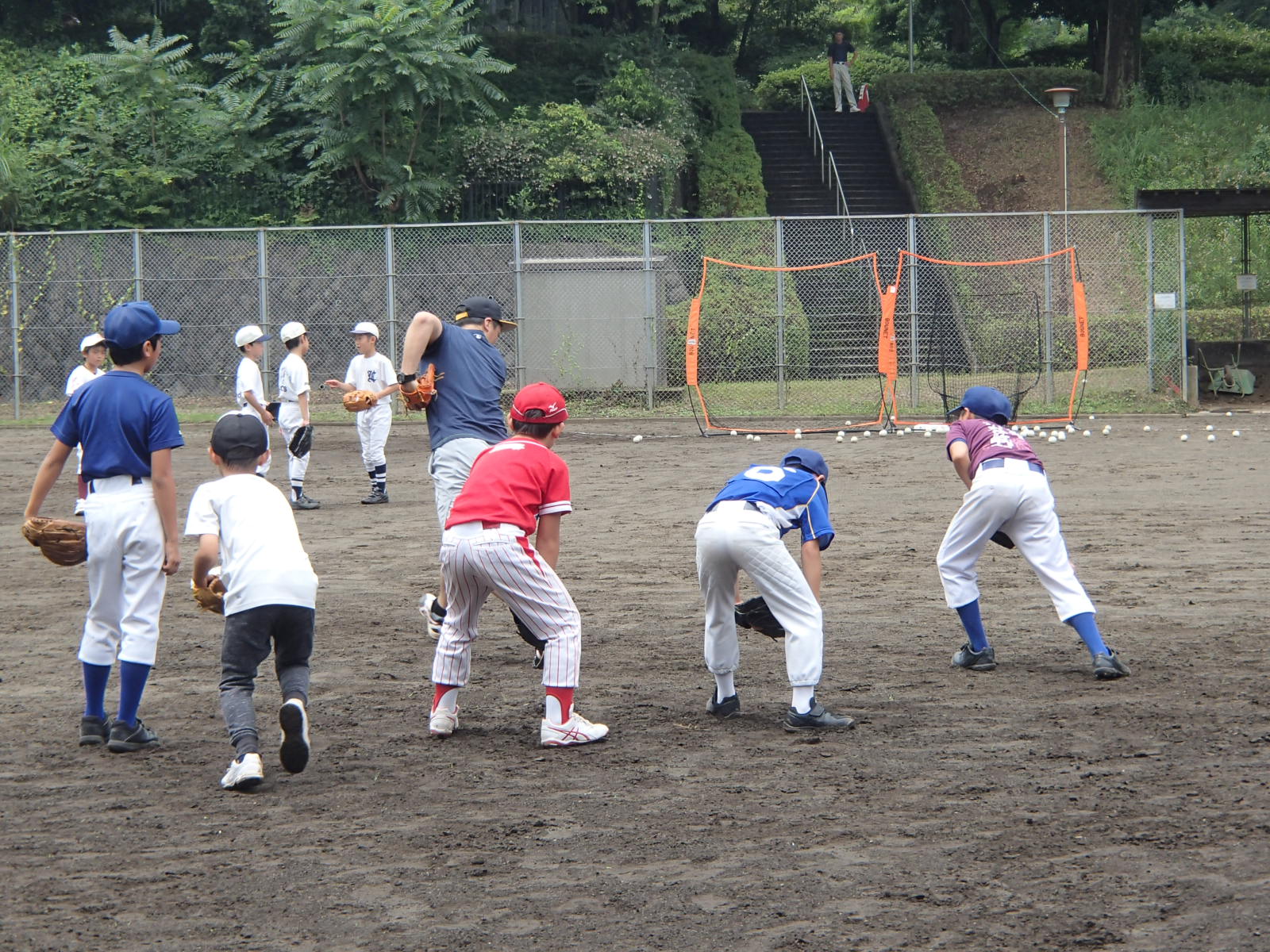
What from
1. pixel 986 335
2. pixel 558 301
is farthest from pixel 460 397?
pixel 986 335

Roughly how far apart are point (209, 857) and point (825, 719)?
9.02 feet

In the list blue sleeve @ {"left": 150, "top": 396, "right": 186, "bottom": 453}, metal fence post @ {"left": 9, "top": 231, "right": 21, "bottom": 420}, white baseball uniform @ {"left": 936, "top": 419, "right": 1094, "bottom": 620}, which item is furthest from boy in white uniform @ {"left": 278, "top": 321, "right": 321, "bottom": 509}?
metal fence post @ {"left": 9, "top": 231, "right": 21, "bottom": 420}

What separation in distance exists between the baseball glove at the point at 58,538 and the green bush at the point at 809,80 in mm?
32974

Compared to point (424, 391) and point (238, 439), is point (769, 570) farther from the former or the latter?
point (424, 391)

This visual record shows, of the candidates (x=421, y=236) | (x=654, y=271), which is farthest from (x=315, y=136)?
(x=654, y=271)

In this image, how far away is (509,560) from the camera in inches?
229

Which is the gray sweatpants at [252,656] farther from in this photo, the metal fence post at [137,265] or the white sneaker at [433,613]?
the metal fence post at [137,265]

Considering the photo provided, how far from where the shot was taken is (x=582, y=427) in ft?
Result: 67.6

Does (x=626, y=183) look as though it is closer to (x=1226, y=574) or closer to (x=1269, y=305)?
(x=1269, y=305)

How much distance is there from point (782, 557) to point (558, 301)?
53.9ft

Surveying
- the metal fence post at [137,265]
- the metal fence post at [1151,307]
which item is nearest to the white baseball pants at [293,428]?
the metal fence post at [137,265]

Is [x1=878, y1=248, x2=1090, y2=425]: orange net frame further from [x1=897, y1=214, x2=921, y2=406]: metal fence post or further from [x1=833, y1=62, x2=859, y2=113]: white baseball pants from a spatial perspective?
[x1=833, y1=62, x2=859, y2=113]: white baseball pants

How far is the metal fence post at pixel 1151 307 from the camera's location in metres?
20.5

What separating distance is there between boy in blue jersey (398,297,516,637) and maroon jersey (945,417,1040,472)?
257 centimetres
